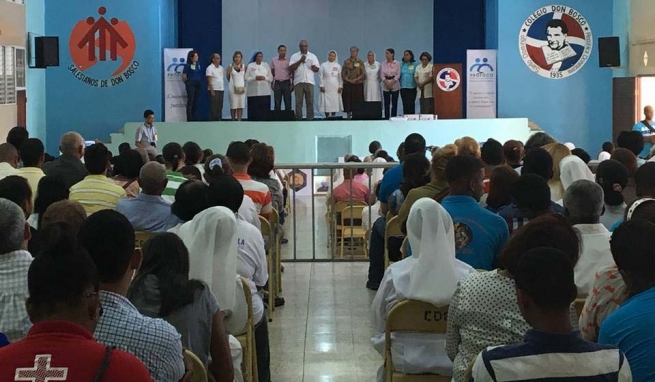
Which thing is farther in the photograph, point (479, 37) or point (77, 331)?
point (479, 37)

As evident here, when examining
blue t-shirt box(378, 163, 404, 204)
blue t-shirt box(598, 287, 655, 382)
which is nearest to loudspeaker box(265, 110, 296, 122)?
blue t-shirt box(378, 163, 404, 204)

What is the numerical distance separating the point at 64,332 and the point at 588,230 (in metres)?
2.74

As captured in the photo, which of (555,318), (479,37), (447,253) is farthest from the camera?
(479,37)

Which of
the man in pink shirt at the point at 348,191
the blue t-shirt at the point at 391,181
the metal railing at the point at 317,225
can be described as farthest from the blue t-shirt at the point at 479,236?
the man in pink shirt at the point at 348,191

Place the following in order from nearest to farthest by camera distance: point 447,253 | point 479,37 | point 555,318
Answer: point 555,318 < point 447,253 < point 479,37

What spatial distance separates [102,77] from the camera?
18.0m

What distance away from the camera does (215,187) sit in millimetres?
4863

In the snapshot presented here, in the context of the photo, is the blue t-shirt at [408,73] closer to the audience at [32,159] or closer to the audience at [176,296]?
the audience at [32,159]

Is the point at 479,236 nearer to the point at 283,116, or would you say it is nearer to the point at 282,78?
the point at 283,116

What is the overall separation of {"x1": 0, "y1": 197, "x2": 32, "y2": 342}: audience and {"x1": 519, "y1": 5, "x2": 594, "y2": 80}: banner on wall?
15.7 meters

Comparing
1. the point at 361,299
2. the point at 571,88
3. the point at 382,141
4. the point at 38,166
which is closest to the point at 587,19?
the point at 571,88

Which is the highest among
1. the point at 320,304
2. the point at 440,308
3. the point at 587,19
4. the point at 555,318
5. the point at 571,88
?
the point at 587,19

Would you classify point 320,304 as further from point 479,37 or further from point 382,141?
point 479,37

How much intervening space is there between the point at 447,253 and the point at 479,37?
55.6ft
